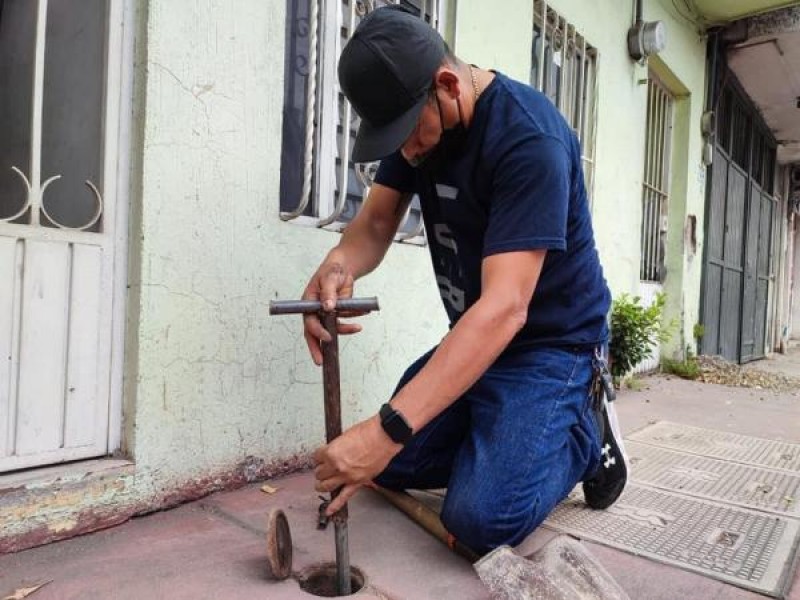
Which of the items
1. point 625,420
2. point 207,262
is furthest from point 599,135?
point 207,262

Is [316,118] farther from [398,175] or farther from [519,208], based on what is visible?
[519,208]

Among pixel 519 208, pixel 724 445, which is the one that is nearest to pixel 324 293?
pixel 519 208

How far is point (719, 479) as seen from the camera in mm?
2574

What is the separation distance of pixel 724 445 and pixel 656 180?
3.70 metres

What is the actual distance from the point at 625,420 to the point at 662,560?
210cm

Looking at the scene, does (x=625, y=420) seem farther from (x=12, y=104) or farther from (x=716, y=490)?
(x=12, y=104)

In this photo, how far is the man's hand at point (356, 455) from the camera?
4.71 ft

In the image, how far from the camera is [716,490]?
2422 millimetres

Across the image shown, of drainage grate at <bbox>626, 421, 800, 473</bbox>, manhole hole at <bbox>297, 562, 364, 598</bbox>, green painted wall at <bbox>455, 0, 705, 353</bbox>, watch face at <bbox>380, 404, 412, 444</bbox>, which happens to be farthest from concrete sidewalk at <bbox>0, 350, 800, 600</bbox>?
green painted wall at <bbox>455, 0, 705, 353</bbox>

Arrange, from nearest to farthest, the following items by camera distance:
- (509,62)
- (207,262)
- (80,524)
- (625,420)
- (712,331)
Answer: (80,524) → (207,262) → (509,62) → (625,420) → (712,331)

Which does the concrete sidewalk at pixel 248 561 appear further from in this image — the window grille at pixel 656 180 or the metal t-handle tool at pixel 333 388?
the window grille at pixel 656 180

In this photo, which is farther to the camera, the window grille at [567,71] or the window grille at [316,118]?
the window grille at [567,71]

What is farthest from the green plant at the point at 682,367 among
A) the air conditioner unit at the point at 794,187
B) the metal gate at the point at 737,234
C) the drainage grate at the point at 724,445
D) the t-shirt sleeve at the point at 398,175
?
the air conditioner unit at the point at 794,187

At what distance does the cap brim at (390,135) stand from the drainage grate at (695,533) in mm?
1297
